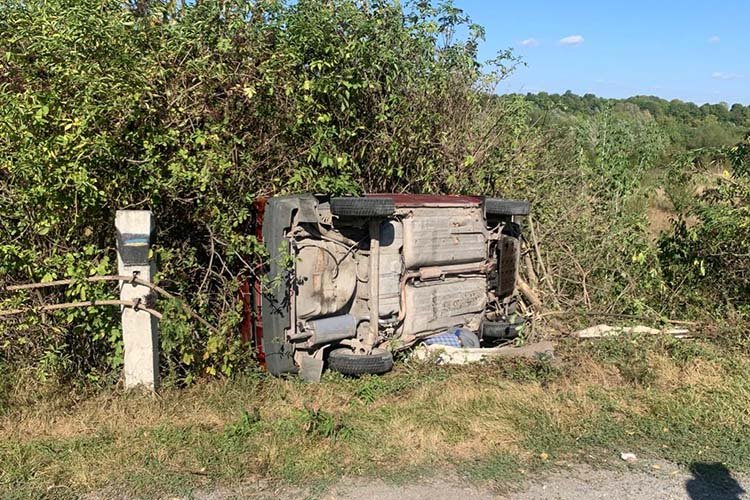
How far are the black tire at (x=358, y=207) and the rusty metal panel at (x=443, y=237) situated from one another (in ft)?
2.02

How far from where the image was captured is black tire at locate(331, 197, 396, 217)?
5.83m

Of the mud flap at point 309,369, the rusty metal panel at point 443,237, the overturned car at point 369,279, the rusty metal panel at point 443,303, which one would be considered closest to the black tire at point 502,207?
the overturned car at point 369,279

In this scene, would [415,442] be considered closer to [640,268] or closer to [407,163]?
[407,163]

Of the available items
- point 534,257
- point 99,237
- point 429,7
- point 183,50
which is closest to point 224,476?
point 99,237

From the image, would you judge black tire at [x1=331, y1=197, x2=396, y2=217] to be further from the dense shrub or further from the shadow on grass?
the shadow on grass

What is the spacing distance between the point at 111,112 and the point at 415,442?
11.5ft

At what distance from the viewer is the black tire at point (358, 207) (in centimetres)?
583

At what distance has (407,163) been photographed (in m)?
8.12

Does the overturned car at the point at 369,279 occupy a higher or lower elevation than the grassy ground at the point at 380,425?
higher

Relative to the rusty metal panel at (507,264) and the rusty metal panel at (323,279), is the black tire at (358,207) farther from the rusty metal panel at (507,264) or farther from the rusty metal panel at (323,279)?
the rusty metal panel at (507,264)

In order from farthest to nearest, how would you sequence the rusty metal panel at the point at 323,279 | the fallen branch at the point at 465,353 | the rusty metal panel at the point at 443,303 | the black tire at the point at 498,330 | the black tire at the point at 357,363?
the black tire at the point at 498,330
the rusty metal panel at the point at 443,303
the fallen branch at the point at 465,353
the black tire at the point at 357,363
the rusty metal panel at the point at 323,279

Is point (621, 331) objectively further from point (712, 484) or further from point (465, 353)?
point (712, 484)

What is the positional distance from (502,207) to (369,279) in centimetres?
226

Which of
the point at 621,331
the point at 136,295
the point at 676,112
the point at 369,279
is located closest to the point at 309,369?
the point at 369,279
